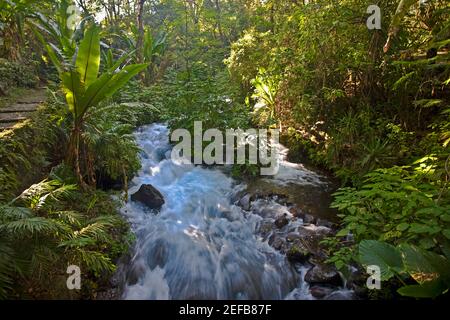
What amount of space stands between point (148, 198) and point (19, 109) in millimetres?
2616

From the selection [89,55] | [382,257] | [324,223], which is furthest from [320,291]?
[89,55]

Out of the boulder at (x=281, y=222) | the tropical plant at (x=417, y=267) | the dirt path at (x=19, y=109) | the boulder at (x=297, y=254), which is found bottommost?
the boulder at (x=297, y=254)

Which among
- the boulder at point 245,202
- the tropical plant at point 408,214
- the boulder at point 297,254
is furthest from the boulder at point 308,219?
the tropical plant at point 408,214

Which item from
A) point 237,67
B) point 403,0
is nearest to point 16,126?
point 403,0

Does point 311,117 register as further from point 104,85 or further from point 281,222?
point 104,85

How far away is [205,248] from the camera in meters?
4.29

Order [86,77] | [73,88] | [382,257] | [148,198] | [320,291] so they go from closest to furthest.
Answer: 1. [382,257]
2. [320,291]
3. [73,88]
4. [86,77]
5. [148,198]

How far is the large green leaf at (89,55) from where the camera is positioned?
3.71m

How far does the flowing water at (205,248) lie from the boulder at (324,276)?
12cm

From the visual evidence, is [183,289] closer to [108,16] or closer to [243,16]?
[243,16]

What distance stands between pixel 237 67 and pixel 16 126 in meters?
6.47

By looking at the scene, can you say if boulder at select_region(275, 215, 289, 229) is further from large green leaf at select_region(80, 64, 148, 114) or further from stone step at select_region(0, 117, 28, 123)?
stone step at select_region(0, 117, 28, 123)

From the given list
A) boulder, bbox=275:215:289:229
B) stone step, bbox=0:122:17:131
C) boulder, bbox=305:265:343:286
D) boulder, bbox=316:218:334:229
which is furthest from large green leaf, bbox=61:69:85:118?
boulder, bbox=316:218:334:229

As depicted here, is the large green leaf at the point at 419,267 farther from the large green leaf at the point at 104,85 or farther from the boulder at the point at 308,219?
the large green leaf at the point at 104,85
